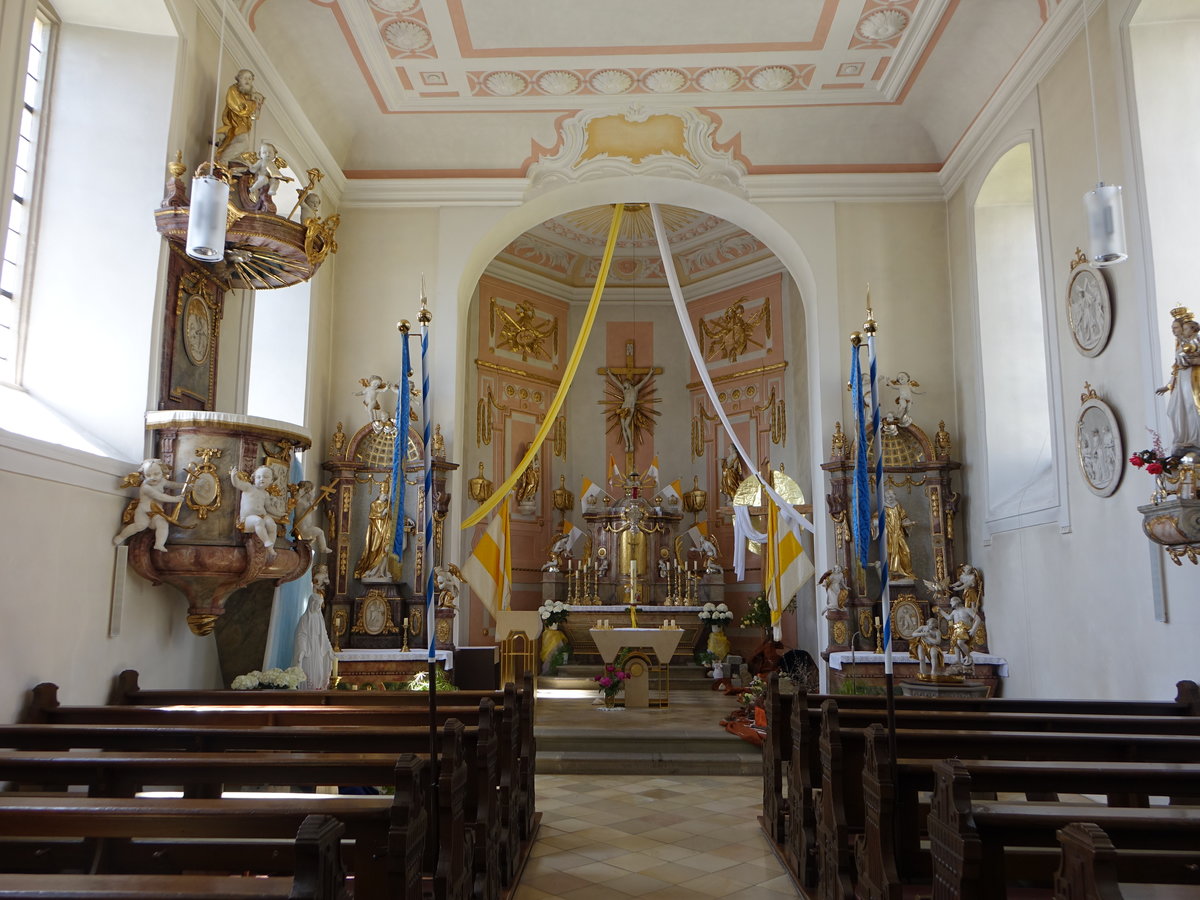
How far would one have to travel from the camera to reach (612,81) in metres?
9.75

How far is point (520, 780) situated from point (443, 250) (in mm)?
6595

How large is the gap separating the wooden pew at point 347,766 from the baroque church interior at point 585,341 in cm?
77

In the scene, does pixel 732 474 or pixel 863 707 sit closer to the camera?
pixel 863 707

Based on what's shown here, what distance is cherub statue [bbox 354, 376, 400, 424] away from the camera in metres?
9.80

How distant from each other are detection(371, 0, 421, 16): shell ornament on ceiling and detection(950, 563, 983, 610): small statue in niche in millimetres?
7364

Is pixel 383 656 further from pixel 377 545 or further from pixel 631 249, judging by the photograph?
pixel 631 249

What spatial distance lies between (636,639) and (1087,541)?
→ 4.90m

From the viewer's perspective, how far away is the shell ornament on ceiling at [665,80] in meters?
9.59

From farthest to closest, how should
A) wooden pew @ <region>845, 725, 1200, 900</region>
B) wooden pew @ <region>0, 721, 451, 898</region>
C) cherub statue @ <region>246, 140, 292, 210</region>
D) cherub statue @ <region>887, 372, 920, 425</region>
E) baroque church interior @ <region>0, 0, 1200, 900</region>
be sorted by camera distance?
cherub statue @ <region>887, 372, 920, 425</region> → cherub statue @ <region>246, 140, 292, 210</region> → baroque church interior @ <region>0, 0, 1200, 900</region> → wooden pew @ <region>845, 725, 1200, 900</region> → wooden pew @ <region>0, 721, 451, 898</region>

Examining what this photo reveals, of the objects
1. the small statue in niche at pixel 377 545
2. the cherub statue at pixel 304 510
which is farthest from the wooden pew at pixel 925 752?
the small statue in niche at pixel 377 545

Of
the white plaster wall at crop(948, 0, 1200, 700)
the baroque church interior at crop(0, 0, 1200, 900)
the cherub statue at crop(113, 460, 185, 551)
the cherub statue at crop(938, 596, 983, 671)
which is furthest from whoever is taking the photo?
the cherub statue at crop(938, 596, 983, 671)

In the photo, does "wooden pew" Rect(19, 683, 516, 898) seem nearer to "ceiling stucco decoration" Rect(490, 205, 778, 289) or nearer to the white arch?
the white arch

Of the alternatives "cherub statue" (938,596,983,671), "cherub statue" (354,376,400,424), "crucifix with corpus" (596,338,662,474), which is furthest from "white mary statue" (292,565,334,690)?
"crucifix with corpus" (596,338,662,474)

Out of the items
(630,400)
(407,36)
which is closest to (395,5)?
(407,36)
